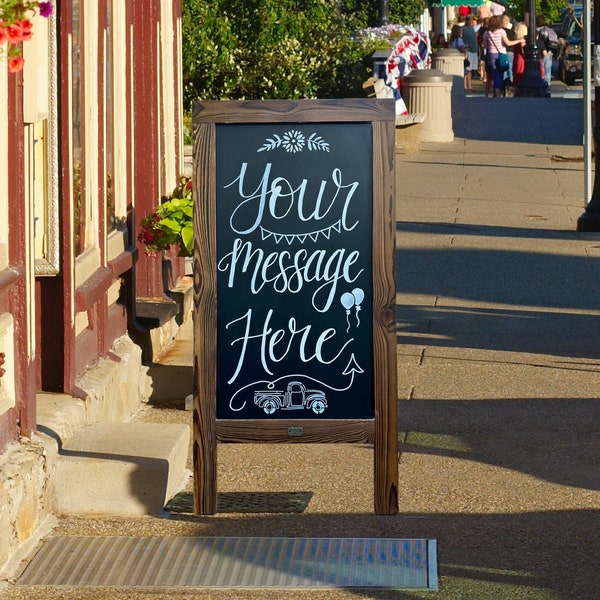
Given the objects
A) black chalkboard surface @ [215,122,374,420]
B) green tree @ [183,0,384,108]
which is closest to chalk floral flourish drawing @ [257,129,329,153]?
black chalkboard surface @ [215,122,374,420]

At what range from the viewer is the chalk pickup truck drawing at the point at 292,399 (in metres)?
5.46

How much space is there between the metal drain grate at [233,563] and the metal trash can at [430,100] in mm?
16654

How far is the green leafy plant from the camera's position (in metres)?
7.95

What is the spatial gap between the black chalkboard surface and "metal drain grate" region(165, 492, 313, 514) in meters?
0.49

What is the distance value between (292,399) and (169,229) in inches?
107

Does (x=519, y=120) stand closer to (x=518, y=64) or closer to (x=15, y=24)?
(x=518, y=64)

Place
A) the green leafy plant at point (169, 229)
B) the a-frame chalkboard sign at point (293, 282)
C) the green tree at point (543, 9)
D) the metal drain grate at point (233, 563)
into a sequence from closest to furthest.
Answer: the metal drain grate at point (233, 563) < the a-frame chalkboard sign at point (293, 282) < the green leafy plant at point (169, 229) < the green tree at point (543, 9)

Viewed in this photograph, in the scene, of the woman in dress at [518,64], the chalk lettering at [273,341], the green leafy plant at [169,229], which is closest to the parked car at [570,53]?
the woman in dress at [518,64]

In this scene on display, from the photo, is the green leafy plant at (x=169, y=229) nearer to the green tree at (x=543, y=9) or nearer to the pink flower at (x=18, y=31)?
the pink flower at (x=18, y=31)

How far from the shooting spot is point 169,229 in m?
7.96

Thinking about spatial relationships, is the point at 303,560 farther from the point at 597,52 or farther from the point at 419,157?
the point at 419,157

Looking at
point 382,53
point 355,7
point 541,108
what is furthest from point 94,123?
point 355,7

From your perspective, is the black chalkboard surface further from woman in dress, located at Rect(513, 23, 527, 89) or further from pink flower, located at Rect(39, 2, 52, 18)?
woman in dress, located at Rect(513, 23, 527, 89)

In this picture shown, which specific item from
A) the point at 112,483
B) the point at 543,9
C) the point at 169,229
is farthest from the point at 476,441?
the point at 543,9
